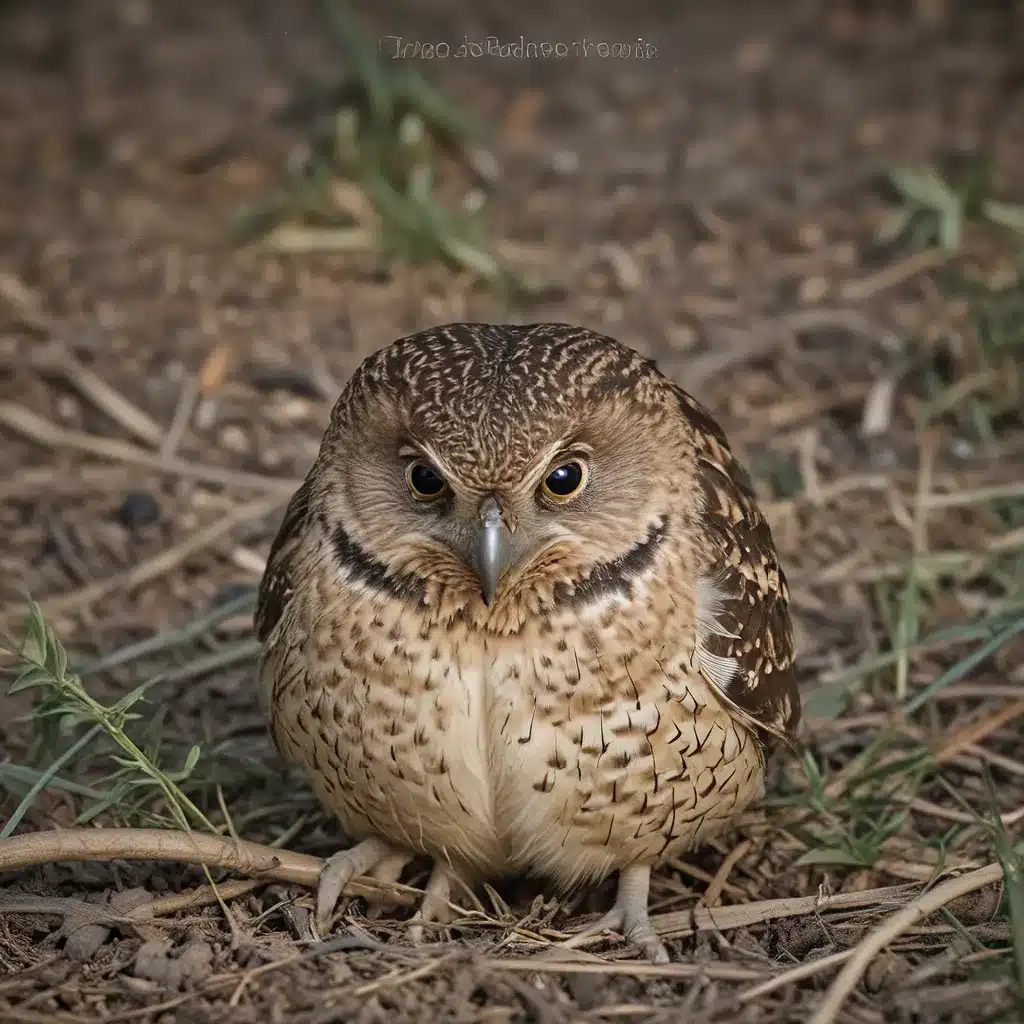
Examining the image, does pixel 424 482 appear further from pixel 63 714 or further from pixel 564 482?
pixel 63 714

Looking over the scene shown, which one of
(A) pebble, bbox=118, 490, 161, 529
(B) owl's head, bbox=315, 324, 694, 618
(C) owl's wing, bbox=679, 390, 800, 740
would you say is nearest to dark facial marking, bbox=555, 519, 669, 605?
(B) owl's head, bbox=315, 324, 694, 618

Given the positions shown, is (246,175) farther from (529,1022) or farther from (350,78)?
(529,1022)

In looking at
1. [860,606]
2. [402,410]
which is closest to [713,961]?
[402,410]

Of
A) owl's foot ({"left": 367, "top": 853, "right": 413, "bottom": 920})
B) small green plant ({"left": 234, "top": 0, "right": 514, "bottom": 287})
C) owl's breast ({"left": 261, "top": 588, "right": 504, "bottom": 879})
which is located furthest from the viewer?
small green plant ({"left": 234, "top": 0, "right": 514, "bottom": 287})

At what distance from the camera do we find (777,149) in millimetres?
6520

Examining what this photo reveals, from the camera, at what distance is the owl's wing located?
324cm

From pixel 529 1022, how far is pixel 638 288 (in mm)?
3431

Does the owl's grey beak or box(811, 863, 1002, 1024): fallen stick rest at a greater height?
the owl's grey beak

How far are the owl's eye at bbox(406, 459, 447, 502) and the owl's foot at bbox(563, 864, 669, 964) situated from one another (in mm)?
1007

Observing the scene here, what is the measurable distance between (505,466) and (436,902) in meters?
1.11

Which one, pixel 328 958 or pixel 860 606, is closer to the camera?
pixel 328 958

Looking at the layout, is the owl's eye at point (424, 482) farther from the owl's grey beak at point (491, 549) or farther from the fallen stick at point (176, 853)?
the fallen stick at point (176, 853)

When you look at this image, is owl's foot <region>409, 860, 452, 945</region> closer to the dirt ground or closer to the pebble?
the dirt ground

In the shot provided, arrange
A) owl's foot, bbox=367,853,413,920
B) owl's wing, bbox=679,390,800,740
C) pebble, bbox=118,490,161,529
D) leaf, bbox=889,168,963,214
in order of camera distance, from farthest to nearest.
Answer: leaf, bbox=889,168,963,214
pebble, bbox=118,490,161,529
owl's foot, bbox=367,853,413,920
owl's wing, bbox=679,390,800,740
